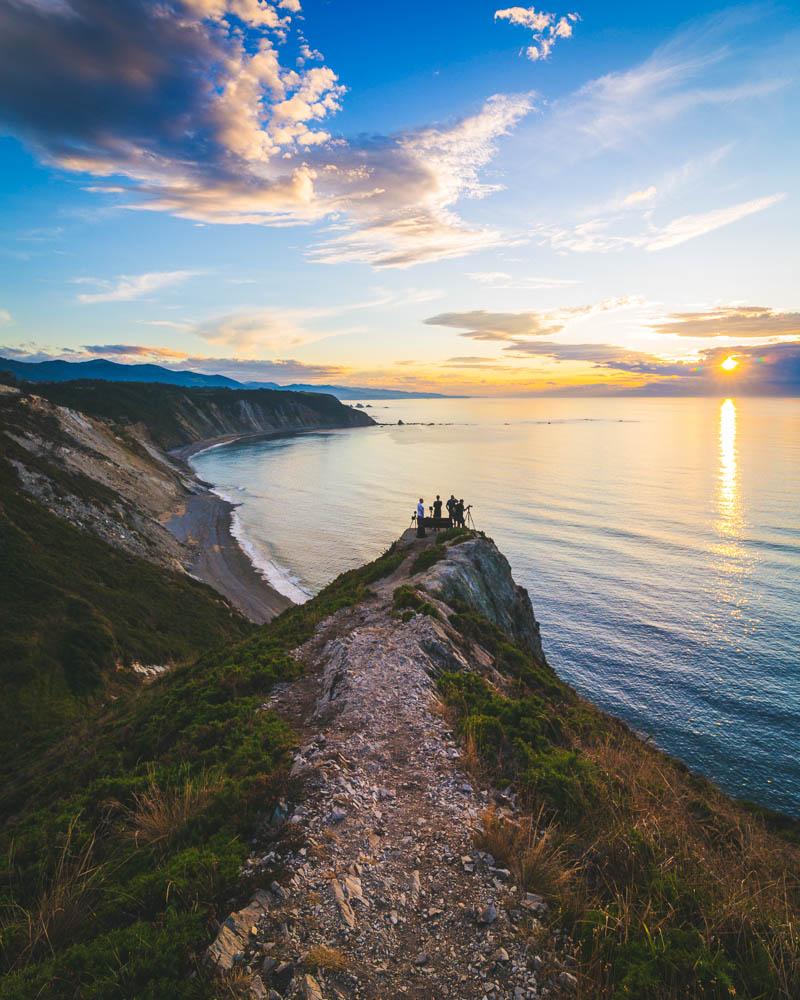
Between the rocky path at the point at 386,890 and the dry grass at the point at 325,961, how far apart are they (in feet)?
0.04

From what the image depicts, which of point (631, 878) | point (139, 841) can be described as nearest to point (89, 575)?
point (139, 841)

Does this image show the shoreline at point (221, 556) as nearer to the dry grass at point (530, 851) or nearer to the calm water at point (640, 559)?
the calm water at point (640, 559)

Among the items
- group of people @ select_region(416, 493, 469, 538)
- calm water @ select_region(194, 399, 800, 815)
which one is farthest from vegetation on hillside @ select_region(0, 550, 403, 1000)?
calm water @ select_region(194, 399, 800, 815)

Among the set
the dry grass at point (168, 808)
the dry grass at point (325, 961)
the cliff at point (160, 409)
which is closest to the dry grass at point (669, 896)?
the dry grass at point (325, 961)

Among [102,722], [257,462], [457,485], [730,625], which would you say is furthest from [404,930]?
[257,462]

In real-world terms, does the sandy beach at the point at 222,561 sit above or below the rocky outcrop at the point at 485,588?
below

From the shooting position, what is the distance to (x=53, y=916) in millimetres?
5793

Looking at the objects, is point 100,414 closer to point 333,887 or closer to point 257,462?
point 257,462

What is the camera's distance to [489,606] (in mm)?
25656

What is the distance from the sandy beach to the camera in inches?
1679

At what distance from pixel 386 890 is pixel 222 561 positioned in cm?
4981

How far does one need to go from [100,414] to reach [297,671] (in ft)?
437

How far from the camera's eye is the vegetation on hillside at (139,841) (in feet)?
16.5

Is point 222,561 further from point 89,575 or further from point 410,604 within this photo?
point 410,604
